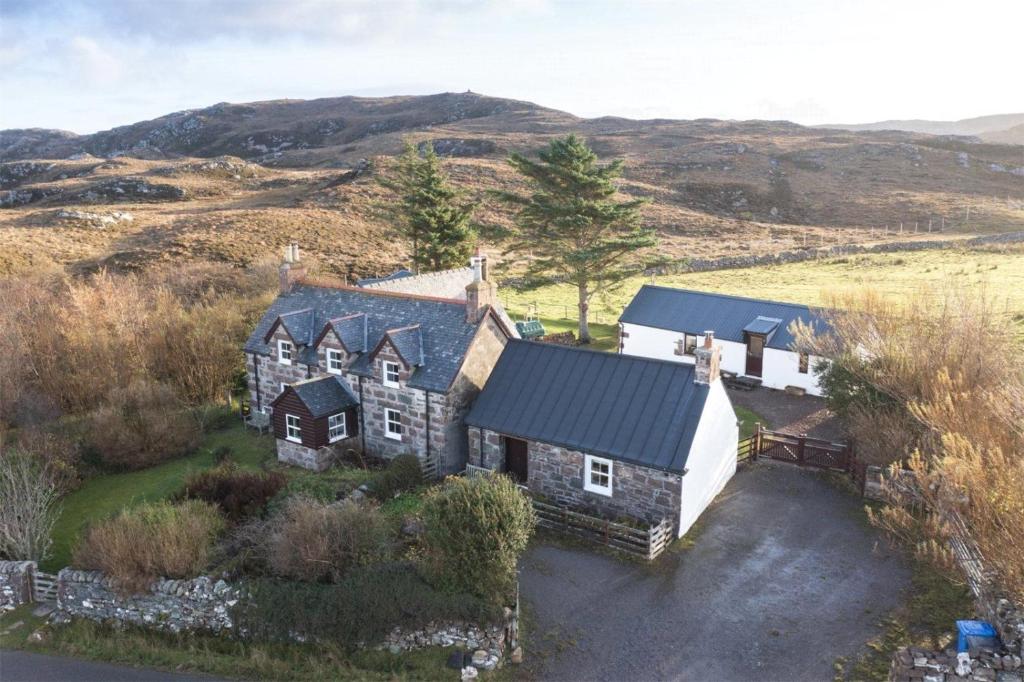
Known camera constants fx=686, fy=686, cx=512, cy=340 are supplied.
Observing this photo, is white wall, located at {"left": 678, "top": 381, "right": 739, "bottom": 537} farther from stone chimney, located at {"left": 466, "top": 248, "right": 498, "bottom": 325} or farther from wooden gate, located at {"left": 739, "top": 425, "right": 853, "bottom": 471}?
stone chimney, located at {"left": 466, "top": 248, "right": 498, "bottom": 325}

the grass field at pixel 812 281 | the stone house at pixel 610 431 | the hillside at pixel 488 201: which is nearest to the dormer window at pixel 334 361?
the stone house at pixel 610 431

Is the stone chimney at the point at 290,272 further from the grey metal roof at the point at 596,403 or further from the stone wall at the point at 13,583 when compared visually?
the stone wall at the point at 13,583

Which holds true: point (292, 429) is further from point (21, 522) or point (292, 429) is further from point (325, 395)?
point (21, 522)

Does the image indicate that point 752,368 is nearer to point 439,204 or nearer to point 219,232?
point 439,204

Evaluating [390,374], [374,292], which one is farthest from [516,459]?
[374,292]

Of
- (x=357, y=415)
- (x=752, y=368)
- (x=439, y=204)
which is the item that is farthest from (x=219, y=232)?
(x=752, y=368)

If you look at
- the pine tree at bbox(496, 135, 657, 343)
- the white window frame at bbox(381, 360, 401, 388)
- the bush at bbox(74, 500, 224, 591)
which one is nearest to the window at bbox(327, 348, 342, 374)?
the white window frame at bbox(381, 360, 401, 388)
